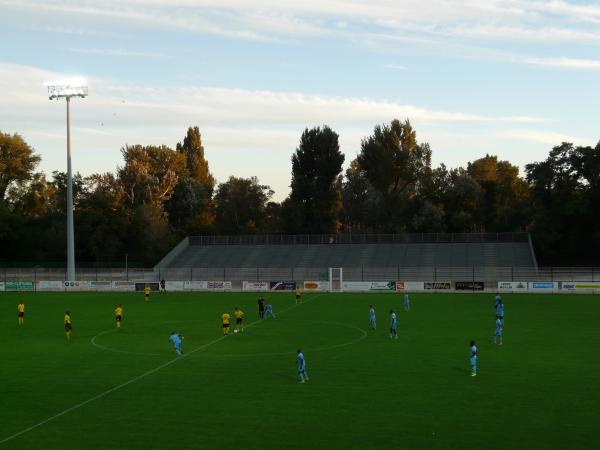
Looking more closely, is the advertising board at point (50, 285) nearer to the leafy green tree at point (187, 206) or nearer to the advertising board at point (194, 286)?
the advertising board at point (194, 286)

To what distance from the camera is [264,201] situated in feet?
389

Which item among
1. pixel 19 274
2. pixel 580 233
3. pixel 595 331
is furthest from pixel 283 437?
pixel 580 233

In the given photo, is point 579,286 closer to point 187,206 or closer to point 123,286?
point 123,286

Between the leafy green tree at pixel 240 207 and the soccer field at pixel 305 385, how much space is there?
69.0m

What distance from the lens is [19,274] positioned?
249 ft

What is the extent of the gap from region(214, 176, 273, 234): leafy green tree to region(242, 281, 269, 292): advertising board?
45.1 metres

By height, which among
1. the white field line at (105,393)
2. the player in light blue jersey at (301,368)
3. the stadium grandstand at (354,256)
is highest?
the stadium grandstand at (354,256)

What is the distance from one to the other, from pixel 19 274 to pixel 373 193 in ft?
178

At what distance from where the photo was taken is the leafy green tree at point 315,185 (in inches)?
4053

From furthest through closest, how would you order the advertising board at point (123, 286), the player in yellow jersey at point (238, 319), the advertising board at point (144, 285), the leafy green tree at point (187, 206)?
the leafy green tree at point (187, 206), the advertising board at point (123, 286), the advertising board at point (144, 285), the player in yellow jersey at point (238, 319)

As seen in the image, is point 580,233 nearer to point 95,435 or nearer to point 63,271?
point 63,271

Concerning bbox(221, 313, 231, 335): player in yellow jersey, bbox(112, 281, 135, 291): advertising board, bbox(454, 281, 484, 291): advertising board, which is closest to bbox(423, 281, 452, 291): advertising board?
bbox(454, 281, 484, 291): advertising board

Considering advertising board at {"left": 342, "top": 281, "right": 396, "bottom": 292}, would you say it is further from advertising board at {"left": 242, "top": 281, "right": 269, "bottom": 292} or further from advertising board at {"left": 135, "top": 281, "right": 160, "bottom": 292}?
advertising board at {"left": 135, "top": 281, "right": 160, "bottom": 292}

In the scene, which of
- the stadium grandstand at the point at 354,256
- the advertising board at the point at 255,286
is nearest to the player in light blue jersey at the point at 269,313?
the advertising board at the point at 255,286
